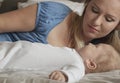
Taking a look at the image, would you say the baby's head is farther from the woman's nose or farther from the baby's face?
the woman's nose

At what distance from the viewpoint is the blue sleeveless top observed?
142cm

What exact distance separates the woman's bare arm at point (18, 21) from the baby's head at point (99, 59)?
26 cm

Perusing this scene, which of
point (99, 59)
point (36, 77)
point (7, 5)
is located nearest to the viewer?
point (36, 77)

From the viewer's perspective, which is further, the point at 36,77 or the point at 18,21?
the point at 18,21

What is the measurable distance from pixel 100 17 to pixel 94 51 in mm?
159

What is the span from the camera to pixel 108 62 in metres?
1.33

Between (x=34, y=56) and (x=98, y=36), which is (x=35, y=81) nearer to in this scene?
(x=34, y=56)

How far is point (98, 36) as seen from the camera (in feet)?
4.92

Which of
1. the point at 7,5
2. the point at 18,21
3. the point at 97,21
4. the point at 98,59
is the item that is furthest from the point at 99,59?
the point at 7,5

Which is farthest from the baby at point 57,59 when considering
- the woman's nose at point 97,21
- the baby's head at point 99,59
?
the woman's nose at point 97,21

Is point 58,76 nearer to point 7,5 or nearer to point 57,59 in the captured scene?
point 57,59

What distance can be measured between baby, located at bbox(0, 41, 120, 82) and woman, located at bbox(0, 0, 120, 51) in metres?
0.14

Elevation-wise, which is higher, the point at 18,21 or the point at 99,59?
the point at 18,21

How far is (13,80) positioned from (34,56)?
0.30 metres
